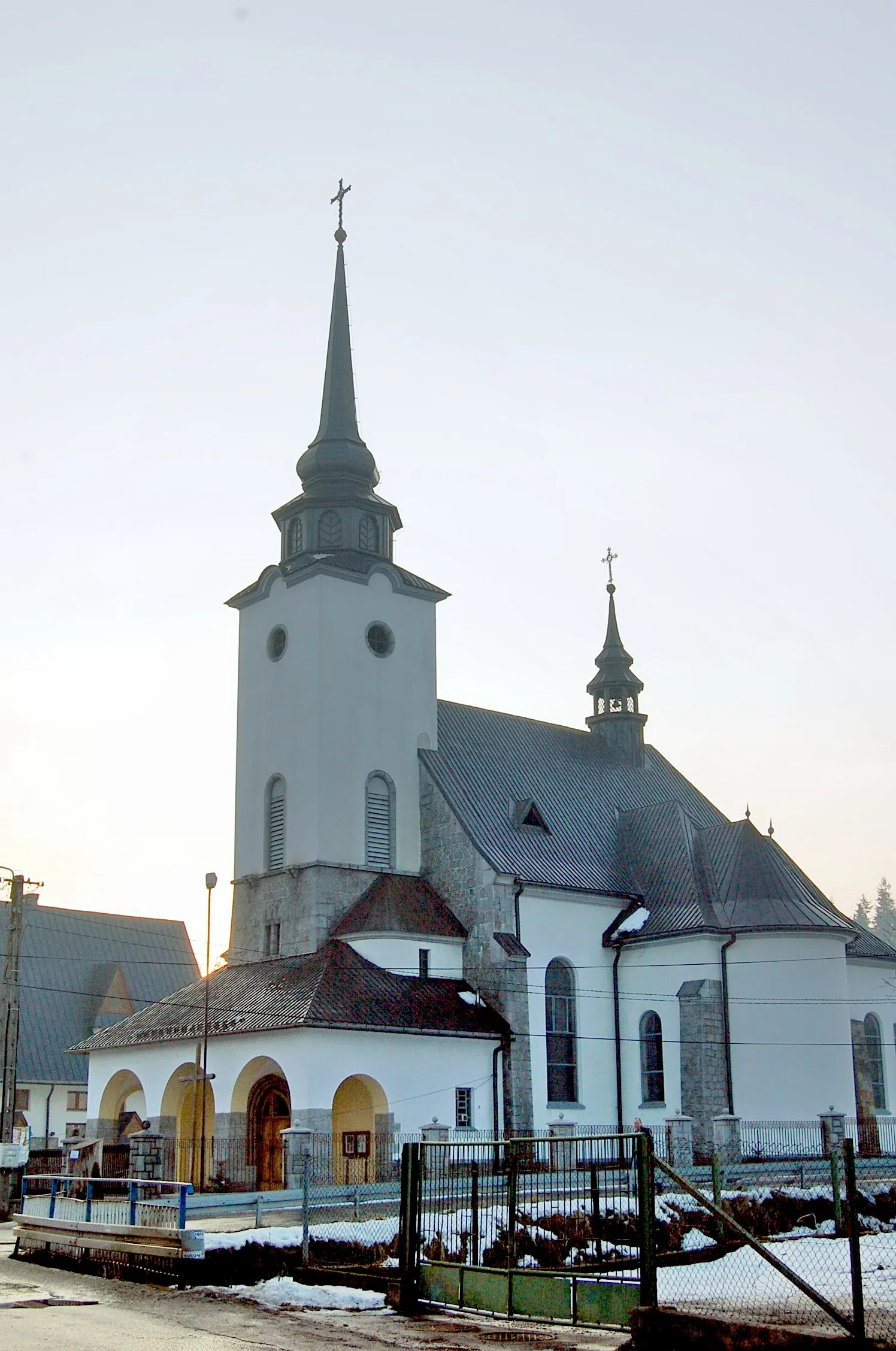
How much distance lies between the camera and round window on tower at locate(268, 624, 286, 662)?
38.7 m

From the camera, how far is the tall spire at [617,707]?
4650cm

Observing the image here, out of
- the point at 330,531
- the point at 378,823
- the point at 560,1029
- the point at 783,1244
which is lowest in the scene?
the point at 783,1244

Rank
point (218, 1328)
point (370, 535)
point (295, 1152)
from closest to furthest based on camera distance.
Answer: point (218, 1328), point (295, 1152), point (370, 535)

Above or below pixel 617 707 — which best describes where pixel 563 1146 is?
below

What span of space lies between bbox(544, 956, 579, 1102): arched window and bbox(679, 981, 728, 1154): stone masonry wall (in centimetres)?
283

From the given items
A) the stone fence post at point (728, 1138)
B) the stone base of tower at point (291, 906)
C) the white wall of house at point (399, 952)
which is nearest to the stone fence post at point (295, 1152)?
the white wall of house at point (399, 952)

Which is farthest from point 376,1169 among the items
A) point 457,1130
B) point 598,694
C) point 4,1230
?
point 598,694

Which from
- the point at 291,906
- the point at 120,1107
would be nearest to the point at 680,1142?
the point at 291,906

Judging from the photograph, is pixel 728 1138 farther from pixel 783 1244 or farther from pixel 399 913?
pixel 783 1244

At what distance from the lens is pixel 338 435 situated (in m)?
40.3

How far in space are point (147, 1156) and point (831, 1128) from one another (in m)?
16.1

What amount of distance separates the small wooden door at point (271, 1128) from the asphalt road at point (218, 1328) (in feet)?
51.1

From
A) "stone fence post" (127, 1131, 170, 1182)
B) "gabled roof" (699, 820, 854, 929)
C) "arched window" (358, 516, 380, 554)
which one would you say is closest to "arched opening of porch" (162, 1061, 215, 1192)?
"stone fence post" (127, 1131, 170, 1182)

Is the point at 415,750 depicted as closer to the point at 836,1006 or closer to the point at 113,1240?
the point at 836,1006
